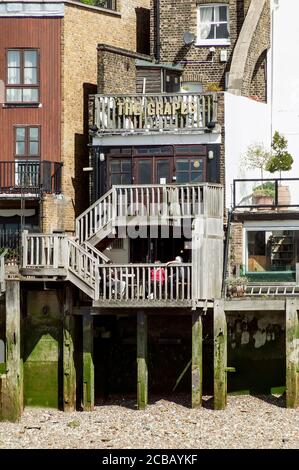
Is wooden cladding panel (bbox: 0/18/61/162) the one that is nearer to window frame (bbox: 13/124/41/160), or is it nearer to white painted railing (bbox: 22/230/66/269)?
window frame (bbox: 13/124/41/160)

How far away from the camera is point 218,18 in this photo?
76.9 m

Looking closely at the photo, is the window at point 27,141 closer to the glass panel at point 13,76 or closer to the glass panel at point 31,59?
the glass panel at point 13,76

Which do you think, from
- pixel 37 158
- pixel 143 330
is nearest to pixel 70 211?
pixel 37 158

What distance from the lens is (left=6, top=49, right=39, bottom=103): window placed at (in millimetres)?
72500

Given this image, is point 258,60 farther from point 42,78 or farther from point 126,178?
point 42,78

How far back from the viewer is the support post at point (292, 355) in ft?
219

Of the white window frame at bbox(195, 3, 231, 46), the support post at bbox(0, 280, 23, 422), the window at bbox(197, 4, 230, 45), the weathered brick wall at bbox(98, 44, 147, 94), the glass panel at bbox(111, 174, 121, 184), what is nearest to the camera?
the support post at bbox(0, 280, 23, 422)

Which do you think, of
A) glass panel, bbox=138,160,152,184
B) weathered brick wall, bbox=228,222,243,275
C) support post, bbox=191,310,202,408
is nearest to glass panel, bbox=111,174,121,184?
glass panel, bbox=138,160,152,184

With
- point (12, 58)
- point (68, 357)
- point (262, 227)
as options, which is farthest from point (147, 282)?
point (12, 58)

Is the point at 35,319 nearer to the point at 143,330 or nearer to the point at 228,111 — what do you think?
the point at 143,330

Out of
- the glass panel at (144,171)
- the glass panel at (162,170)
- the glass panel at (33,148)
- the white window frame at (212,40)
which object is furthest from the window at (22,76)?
the white window frame at (212,40)

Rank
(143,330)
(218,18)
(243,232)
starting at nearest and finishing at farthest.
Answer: (143,330) < (243,232) < (218,18)

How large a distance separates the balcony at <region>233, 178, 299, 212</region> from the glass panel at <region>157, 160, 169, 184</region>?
2.24 metres

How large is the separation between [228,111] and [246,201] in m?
2.96
